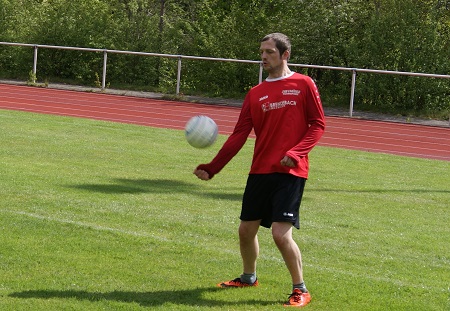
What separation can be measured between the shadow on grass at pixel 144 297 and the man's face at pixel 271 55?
1.77 meters

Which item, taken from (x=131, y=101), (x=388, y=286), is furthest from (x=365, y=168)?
(x=131, y=101)

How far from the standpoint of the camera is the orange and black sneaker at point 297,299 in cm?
699

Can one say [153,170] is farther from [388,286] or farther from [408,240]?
[388,286]

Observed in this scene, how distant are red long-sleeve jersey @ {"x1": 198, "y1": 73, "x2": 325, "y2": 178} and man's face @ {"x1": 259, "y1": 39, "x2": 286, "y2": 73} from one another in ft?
Result: 0.42

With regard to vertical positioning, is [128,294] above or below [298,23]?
below

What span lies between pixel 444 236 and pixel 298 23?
24.7 m

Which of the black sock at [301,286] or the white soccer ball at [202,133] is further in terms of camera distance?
the white soccer ball at [202,133]

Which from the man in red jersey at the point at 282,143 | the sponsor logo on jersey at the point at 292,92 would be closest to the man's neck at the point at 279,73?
the man in red jersey at the point at 282,143

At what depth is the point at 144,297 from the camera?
705 centimetres

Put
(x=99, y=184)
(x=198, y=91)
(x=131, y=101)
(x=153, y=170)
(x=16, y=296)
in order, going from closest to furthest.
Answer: (x=16, y=296) < (x=99, y=184) < (x=153, y=170) < (x=131, y=101) < (x=198, y=91)

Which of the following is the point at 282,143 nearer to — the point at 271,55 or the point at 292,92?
the point at 292,92

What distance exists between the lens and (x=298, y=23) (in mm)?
34344

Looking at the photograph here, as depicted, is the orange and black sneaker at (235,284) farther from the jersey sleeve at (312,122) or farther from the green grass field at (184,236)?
the jersey sleeve at (312,122)

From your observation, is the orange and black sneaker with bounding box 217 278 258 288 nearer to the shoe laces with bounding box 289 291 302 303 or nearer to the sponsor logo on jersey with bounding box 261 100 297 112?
the shoe laces with bounding box 289 291 302 303
